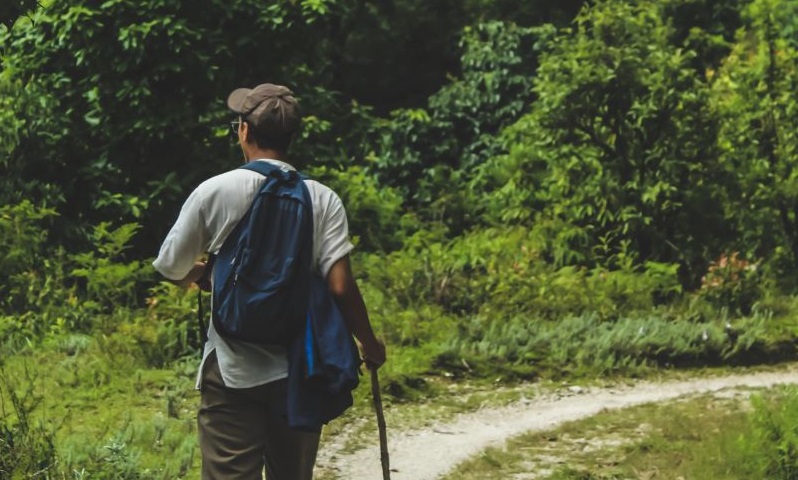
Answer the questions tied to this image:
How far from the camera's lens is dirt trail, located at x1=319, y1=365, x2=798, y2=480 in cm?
695

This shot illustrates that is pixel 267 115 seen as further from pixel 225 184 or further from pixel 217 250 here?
pixel 217 250

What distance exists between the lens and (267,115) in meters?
3.69

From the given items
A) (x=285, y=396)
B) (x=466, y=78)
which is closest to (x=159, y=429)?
(x=285, y=396)

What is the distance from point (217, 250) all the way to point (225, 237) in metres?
0.06

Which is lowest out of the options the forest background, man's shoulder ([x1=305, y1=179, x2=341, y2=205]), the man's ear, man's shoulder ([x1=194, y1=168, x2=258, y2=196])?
the forest background

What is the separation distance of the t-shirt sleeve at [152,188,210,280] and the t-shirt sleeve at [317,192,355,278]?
1.16ft

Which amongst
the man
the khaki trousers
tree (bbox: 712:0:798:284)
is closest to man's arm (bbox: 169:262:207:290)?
the man

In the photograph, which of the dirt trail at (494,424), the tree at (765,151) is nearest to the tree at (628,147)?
the tree at (765,151)

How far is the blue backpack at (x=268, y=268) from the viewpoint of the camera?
3.59m

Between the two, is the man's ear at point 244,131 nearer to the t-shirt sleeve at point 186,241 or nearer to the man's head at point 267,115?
the man's head at point 267,115

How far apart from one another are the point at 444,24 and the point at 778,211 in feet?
40.7

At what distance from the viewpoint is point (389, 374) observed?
8656mm

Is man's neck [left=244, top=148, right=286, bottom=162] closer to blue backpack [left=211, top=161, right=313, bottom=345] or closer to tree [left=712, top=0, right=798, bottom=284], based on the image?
blue backpack [left=211, top=161, right=313, bottom=345]

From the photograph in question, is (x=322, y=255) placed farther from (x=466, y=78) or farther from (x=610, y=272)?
(x=466, y=78)
